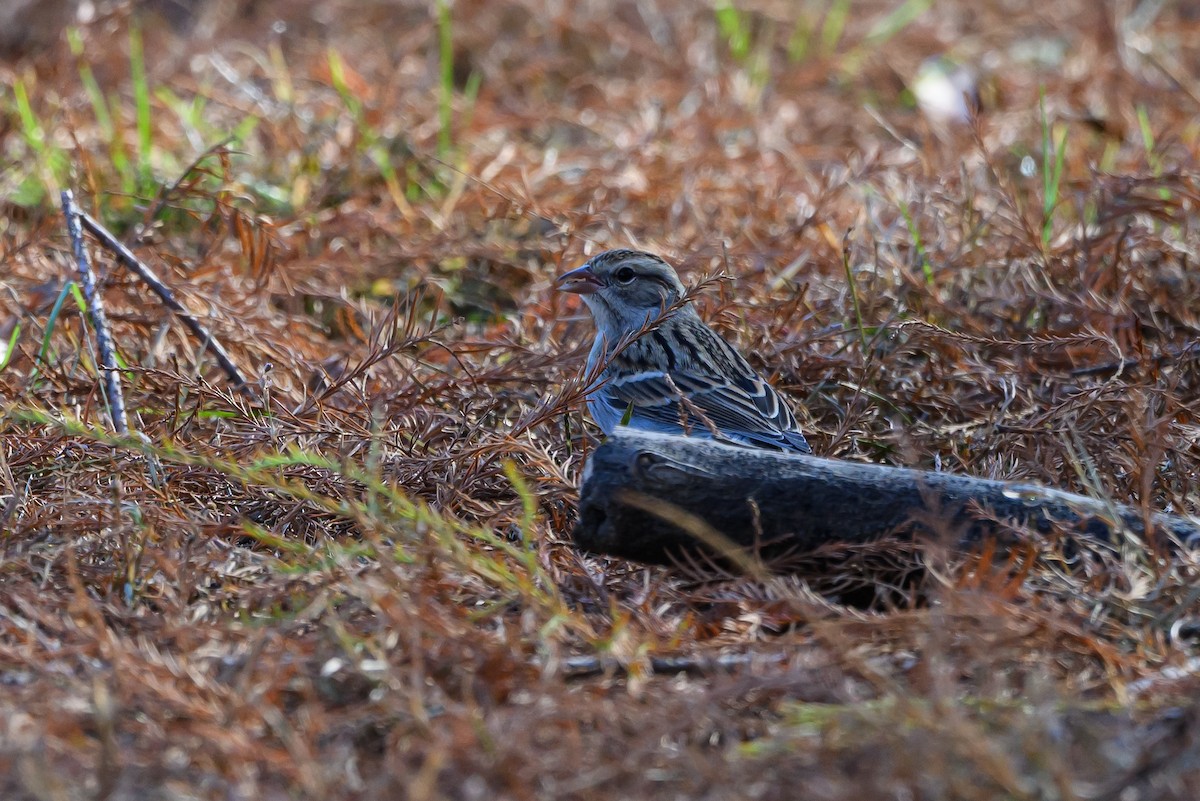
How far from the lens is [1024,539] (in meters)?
2.86

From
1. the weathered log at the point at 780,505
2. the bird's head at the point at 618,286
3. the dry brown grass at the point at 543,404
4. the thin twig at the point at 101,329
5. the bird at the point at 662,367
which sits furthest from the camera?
the bird's head at the point at 618,286

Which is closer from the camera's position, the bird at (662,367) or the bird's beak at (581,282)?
the bird at (662,367)

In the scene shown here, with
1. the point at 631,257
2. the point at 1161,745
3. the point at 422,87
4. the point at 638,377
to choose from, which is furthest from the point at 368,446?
the point at 422,87

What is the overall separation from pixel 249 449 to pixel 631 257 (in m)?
1.71

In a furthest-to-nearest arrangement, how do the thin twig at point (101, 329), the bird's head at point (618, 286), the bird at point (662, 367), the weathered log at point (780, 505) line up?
1. the bird's head at point (618, 286)
2. the bird at point (662, 367)
3. the thin twig at point (101, 329)
4. the weathered log at point (780, 505)

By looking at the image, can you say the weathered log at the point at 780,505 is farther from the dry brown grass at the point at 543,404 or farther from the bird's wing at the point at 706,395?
the bird's wing at the point at 706,395

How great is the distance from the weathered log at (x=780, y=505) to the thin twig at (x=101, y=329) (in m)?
1.43

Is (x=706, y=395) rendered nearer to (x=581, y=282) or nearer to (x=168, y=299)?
(x=581, y=282)

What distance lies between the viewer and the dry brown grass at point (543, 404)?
7.58 feet

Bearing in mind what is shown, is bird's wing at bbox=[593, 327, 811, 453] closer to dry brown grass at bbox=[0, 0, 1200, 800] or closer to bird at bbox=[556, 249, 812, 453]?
bird at bbox=[556, 249, 812, 453]

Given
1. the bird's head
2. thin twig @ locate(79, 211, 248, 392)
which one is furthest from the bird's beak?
thin twig @ locate(79, 211, 248, 392)

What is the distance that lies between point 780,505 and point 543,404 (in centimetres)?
107

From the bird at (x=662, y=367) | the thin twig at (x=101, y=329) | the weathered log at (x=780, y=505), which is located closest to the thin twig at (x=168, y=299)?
the thin twig at (x=101, y=329)

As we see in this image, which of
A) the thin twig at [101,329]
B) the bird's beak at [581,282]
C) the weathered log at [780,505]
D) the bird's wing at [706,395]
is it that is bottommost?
the bird's wing at [706,395]
